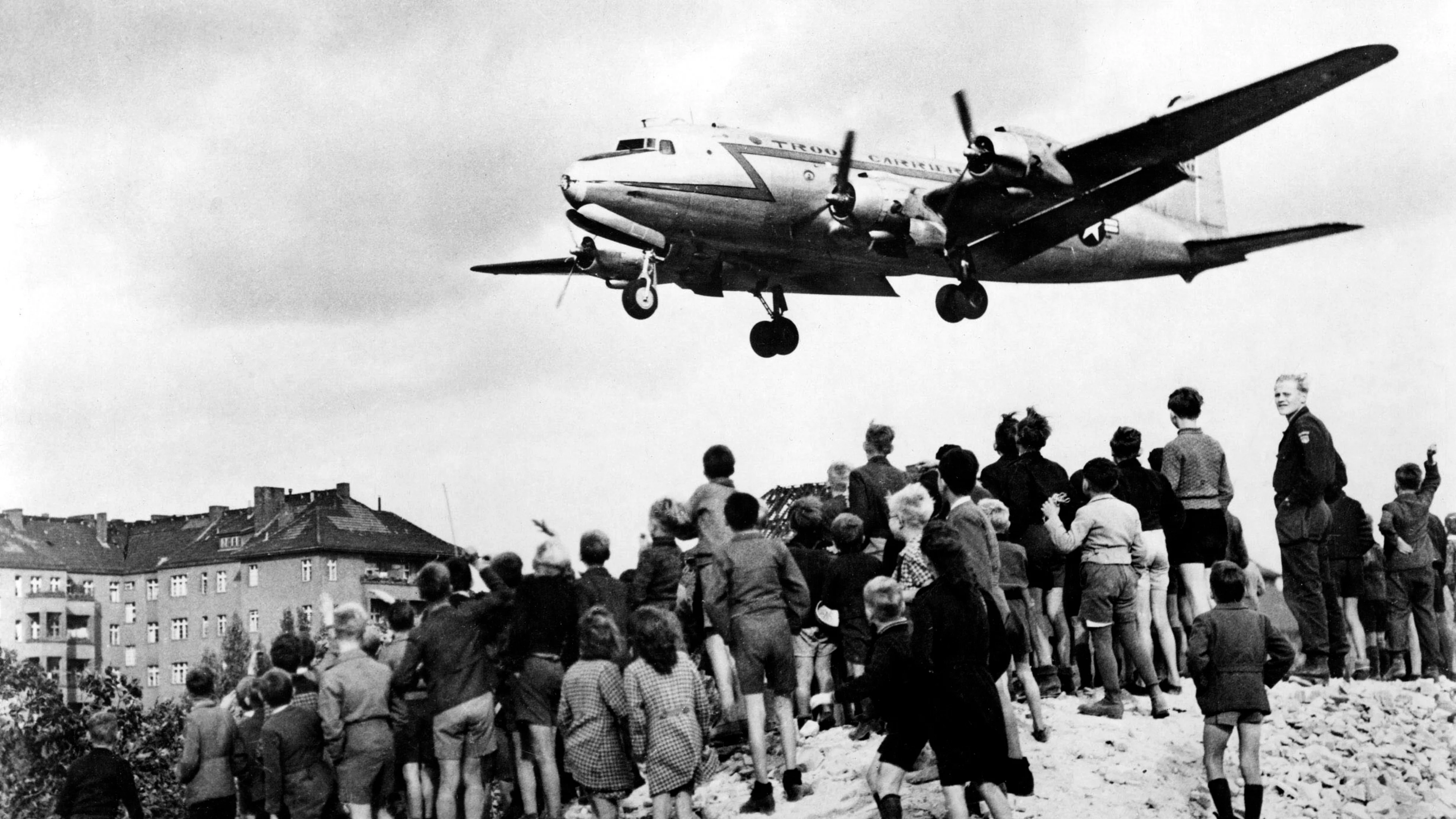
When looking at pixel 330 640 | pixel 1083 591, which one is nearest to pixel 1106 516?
pixel 1083 591

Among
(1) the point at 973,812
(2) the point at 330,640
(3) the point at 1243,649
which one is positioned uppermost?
(2) the point at 330,640

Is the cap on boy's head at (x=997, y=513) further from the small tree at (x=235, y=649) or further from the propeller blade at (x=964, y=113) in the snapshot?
the small tree at (x=235, y=649)

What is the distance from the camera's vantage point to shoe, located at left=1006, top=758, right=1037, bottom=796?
8.35 meters

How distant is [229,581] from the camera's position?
250 feet

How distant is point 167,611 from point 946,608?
7909 cm

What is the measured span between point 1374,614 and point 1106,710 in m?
4.56

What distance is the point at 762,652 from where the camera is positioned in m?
9.34

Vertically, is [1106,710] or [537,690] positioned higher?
[537,690]

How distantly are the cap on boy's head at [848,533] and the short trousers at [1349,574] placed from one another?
5408 mm

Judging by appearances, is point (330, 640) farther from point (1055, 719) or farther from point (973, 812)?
point (1055, 719)

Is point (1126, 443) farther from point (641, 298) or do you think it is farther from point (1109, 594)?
point (641, 298)

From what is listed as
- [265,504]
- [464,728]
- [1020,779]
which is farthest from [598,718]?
[265,504]

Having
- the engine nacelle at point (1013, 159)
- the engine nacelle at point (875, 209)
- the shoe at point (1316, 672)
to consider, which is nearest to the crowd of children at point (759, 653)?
the shoe at point (1316, 672)

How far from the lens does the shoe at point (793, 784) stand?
31.5 feet
